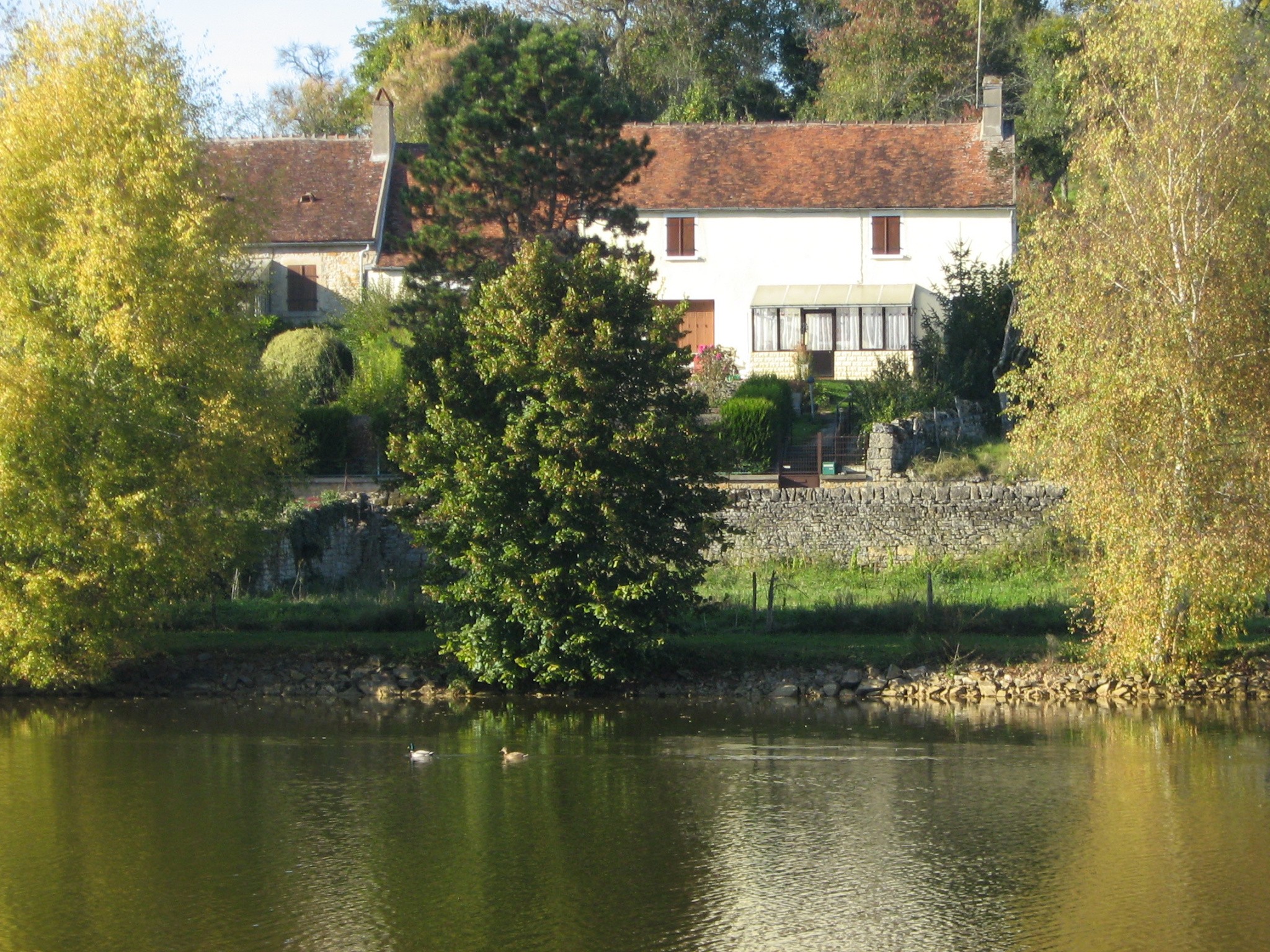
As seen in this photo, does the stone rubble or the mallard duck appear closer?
the mallard duck

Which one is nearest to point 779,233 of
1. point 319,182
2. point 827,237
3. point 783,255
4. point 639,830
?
point 783,255

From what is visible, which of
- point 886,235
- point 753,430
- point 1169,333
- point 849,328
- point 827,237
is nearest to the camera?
point 1169,333

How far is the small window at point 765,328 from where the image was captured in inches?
1645

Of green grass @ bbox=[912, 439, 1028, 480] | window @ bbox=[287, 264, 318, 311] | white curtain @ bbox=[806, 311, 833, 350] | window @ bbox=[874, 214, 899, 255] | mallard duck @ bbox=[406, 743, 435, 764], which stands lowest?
mallard duck @ bbox=[406, 743, 435, 764]

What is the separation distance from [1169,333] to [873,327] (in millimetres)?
20284

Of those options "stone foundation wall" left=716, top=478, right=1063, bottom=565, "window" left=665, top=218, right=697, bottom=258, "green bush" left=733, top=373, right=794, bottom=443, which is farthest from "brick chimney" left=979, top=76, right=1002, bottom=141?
"stone foundation wall" left=716, top=478, right=1063, bottom=565

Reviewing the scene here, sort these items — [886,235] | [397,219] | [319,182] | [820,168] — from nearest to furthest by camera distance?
[886,235]
[397,219]
[820,168]
[319,182]

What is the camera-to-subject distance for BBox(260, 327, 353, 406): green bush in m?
37.2

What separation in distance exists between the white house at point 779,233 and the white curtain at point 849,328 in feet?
0.12

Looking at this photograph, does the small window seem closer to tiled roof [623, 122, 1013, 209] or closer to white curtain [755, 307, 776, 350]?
white curtain [755, 307, 776, 350]

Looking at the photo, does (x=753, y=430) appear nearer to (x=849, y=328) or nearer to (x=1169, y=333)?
(x=849, y=328)

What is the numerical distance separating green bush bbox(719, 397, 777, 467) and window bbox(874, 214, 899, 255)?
11409mm

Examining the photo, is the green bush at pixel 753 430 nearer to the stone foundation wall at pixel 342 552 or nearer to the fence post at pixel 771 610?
the fence post at pixel 771 610

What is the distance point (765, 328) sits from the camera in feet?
137
